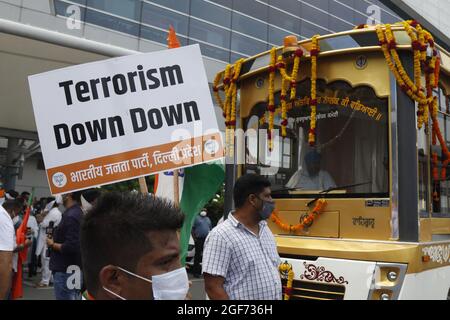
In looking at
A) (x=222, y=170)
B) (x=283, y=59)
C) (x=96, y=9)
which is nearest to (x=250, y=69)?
(x=283, y=59)

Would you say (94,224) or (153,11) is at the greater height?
(153,11)

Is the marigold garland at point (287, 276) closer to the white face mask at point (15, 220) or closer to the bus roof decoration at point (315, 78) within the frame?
the bus roof decoration at point (315, 78)

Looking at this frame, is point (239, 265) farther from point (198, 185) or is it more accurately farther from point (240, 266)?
point (198, 185)

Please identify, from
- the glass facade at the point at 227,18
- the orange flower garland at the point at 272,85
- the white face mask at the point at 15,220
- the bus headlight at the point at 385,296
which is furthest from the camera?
the glass facade at the point at 227,18

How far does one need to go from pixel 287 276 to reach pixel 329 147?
4.08ft

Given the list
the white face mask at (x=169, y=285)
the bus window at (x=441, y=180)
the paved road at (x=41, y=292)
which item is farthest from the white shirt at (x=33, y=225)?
the white face mask at (x=169, y=285)

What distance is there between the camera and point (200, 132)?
3158 mm

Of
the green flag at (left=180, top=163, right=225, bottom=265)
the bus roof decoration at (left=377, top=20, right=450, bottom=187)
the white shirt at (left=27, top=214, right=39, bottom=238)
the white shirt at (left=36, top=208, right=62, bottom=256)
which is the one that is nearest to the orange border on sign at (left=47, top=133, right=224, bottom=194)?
the green flag at (left=180, top=163, right=225, bottom=265)

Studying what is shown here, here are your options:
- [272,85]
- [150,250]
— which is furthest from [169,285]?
[272,85]

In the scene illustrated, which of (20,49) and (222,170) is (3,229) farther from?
(20,49)

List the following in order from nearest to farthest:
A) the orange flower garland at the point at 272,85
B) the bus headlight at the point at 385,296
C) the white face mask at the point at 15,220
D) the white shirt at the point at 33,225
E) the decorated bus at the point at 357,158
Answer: the bus headlight at the point at 385,296 < the decorated bus at the point at 357,158 < the orange flower garland at the point at 272,85 < the white face mask at the point at 15,220 < the white shirt at the point at 33,225

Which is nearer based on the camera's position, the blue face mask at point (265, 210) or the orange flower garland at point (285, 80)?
the blue face mask at point (265, 210)

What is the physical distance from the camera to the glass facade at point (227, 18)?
1923cm

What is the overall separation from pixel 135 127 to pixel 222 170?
1.42m
